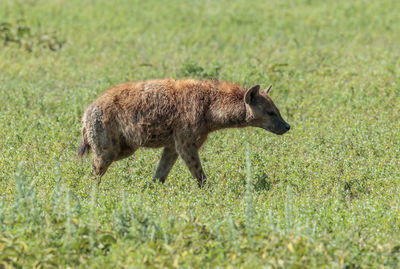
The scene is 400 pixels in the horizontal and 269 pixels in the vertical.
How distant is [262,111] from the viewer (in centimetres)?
847

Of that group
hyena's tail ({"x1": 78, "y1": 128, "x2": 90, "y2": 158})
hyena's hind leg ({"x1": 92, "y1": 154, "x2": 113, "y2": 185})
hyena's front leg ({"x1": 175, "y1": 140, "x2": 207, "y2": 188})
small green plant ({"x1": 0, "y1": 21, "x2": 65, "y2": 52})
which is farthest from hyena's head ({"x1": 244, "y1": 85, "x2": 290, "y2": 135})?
small green plant ({"x1": 0, "y1": 21, "x2": 65, "y2": 52})

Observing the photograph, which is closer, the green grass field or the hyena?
the green grass field

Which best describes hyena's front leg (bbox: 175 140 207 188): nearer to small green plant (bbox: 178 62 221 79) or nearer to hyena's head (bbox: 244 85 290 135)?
hyena's head (bbox: 244 85 290 135)

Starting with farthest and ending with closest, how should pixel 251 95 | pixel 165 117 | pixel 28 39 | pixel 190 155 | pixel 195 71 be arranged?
pixel 28 39 < pixel 195 71 < pixel 251 95 < pixel 165 117 < pixel 190 155

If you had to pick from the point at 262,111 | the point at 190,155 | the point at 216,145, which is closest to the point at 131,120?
→ the point at 190,155

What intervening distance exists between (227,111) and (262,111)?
44 cm

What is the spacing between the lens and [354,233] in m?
6.18

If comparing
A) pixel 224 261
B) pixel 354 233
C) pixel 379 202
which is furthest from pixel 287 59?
pixel 224 261

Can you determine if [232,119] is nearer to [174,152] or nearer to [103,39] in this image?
[174,152]

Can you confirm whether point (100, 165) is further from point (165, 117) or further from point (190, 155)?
point (190, 155)

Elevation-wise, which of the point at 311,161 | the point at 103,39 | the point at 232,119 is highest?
the point at 232,119

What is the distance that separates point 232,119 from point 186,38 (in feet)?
26.6

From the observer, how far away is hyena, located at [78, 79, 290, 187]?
26.9 ft

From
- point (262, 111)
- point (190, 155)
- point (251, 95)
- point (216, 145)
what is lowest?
point (216, 145)
